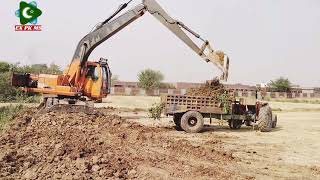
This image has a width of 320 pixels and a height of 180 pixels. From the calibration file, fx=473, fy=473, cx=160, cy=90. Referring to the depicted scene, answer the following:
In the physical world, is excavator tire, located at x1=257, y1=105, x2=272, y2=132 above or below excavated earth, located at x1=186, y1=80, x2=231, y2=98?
below

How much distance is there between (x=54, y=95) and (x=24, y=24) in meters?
3.87

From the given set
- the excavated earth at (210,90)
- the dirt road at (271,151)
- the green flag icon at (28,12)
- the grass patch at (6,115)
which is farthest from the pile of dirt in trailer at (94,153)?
the green flag icon at (28,12)

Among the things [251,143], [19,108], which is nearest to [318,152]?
[251,143]

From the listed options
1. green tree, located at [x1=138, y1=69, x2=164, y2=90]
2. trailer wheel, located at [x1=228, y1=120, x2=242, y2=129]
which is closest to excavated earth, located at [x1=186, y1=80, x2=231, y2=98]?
trailer wheel, located at [x1=228, y1=120, x2=242, y2=129]

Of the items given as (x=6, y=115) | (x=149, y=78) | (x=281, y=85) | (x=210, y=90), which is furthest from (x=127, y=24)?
(x=281, y=85)

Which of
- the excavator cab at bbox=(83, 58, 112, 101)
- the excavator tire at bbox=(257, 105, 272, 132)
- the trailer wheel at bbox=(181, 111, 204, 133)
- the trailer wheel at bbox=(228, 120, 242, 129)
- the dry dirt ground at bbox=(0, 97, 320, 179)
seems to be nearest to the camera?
the dry dirt ground at bbox=(0, 97, 320, 179)

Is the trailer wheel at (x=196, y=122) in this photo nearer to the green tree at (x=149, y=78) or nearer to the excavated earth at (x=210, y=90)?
the excavated earth at (x=210, y=90)

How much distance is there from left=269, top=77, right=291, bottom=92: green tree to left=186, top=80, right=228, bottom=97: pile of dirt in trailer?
190ft

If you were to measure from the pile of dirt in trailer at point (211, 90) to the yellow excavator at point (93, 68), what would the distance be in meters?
0.79

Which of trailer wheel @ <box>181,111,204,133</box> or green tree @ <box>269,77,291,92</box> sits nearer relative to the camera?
trailer wheel @ <box>181,111,204,133</box>

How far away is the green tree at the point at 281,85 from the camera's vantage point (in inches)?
2896

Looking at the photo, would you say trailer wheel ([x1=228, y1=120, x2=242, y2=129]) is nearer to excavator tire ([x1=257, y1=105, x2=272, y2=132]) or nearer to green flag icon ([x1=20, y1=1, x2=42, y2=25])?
excavator tire ([x1=257, y1=105, x2=272, y2=132])

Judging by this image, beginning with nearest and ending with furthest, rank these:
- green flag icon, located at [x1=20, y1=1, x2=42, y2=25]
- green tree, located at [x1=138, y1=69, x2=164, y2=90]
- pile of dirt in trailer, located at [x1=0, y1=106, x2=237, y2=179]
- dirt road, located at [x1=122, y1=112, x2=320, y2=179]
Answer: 1. pile of dirt in trailer, located at [x1=0, y1=106, x2=237, y2=179]
2. dirt road, located at [x1=122, y1=112, x2=320, y2=179]
3. green flag icon, located at [x1=20, y1=1, x2=42, y2=25]
4. green tree, located at [x1=138, y1=69, x2=164, y2=90]

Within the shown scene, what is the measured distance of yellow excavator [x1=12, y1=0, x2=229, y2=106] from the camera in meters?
17.9
